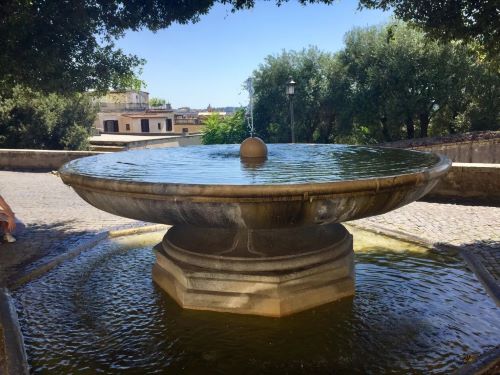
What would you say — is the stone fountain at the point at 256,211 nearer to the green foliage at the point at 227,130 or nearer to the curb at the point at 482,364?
the curb at the point at 482,364

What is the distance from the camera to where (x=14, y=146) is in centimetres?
1692

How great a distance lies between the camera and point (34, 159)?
1255 centimetres

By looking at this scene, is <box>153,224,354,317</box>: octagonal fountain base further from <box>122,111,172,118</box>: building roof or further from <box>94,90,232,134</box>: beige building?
<box>122,111,172,118</box>: building roof

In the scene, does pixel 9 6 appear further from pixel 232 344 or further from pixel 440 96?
pixel 440 96

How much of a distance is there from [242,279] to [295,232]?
0.69 meters

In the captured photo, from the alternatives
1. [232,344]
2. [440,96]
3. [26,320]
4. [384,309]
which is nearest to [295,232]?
[384,309]

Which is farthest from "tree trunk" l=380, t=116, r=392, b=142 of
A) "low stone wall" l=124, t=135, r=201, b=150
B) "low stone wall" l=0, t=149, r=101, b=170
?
"low stone wall" l=0, t=149, r=101, b=170

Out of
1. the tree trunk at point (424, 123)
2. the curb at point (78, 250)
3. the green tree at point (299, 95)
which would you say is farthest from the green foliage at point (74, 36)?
the tree trunk at point (424, 123)

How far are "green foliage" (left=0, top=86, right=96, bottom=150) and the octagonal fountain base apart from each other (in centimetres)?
1423

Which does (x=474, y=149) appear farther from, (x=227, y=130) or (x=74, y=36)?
(x=227, y=130)

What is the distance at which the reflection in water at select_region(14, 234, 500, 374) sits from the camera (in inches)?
110

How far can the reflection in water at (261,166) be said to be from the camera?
3.31m

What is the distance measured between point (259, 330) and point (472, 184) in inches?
228

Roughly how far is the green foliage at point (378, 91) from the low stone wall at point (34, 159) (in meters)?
13.4
